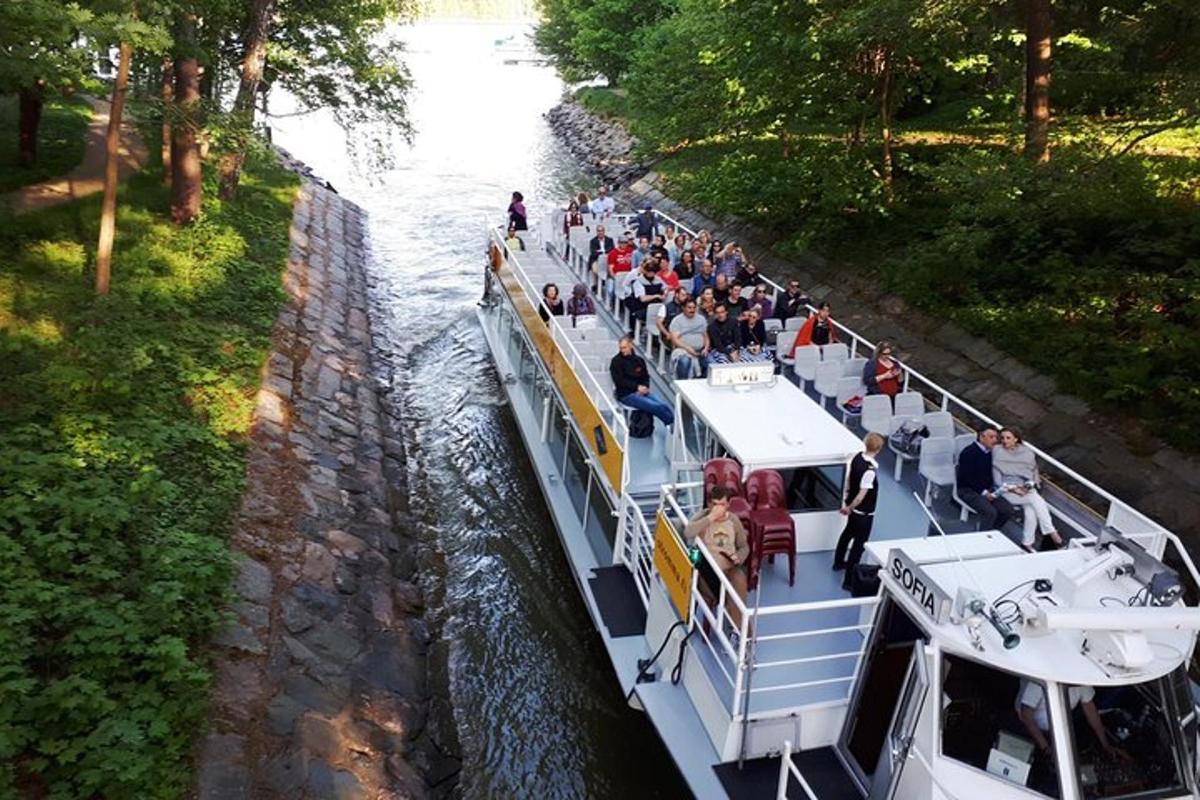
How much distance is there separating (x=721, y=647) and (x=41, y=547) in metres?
6.80

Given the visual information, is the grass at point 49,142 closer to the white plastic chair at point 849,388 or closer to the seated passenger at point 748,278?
the seated passenger at point 748,278

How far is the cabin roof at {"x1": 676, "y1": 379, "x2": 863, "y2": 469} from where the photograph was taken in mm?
9391

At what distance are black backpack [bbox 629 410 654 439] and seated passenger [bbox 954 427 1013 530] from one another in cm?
404

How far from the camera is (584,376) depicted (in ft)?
42.8

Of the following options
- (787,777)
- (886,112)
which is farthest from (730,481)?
(886,112)

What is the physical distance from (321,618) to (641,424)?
4.85 metres

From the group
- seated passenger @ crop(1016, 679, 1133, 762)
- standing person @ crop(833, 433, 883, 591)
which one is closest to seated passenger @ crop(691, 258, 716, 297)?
standing person @ crop(833, 433, 883, 591)

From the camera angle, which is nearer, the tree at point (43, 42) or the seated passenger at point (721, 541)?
the seated passenger at point (721, 541)

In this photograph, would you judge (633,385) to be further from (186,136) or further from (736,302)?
(186,136)

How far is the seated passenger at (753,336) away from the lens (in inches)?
553

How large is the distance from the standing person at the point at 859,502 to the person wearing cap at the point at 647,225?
12744 millimetres

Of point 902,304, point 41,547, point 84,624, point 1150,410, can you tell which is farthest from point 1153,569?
point 902,304

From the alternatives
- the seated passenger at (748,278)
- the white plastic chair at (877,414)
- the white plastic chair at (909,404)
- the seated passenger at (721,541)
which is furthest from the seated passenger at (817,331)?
the seated passenger at (721,541)

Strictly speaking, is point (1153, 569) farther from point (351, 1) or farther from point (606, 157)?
point (606, 157)
